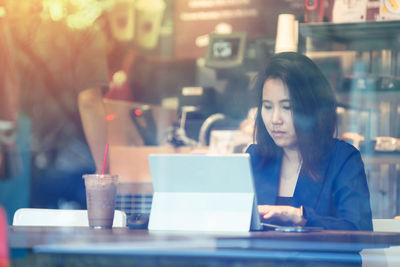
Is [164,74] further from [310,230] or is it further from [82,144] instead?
[310,230]

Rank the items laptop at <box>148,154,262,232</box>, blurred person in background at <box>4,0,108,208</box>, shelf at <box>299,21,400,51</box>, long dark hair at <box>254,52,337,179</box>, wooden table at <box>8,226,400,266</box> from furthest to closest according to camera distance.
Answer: blurred person in background at <box>4,0,108,208</box>
shelf at <box>299,21,400,51</box>
long dark hair at <box>254,52,337,179</box>
laptop at <box>148,154,262,232</box>
wooden table at <box>8,226,400,266</box>

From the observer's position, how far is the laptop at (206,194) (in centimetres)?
132

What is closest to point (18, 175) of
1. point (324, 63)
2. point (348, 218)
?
point (324, 63)

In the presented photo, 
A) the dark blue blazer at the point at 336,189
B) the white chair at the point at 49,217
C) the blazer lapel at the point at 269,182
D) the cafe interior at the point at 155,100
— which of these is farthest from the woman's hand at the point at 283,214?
the white chair at the point at 49,217

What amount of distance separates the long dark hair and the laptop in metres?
0.67

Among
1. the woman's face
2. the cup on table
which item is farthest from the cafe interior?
the woman's face

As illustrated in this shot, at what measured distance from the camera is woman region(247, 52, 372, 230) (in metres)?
1.86

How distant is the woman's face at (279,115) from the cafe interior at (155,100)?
5.3 inches

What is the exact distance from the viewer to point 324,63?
3.33m

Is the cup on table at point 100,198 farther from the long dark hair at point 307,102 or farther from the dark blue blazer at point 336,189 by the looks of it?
the long dark hair at point 307,102

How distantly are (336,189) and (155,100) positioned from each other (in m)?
2.93

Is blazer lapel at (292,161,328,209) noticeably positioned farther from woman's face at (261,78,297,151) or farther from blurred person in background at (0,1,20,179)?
blurred person in background at (0,1,20,179)

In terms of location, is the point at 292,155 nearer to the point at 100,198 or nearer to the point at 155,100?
the point at 100,198

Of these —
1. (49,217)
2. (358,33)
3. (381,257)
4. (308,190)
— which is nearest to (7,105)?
(49,217)
